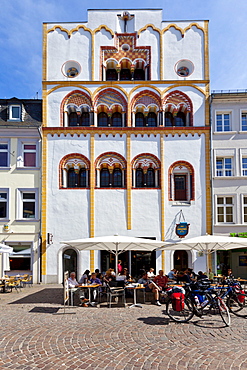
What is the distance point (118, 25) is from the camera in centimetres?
2280

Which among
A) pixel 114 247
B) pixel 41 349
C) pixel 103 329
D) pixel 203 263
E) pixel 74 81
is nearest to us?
pixel 41 349

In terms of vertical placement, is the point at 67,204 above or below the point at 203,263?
above

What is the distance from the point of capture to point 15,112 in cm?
2177

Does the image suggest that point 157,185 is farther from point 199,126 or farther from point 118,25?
point 118,25

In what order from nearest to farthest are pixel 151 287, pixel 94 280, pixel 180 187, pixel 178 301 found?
pixel 178 301 → pixel 151 287 → pixel 94 280 → pixel 180 187

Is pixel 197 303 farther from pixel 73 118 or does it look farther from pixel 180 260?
pixel 73 118

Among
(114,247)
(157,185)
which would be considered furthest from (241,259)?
(114,247)

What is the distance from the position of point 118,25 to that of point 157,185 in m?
11.4

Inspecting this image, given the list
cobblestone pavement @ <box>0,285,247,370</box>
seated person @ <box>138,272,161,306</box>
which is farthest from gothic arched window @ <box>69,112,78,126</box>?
cobblestone pavement @ <box>0,285,247,370</box>

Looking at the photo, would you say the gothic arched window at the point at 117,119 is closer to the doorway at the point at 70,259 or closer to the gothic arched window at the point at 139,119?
the gothic arched window at the point at 139,119

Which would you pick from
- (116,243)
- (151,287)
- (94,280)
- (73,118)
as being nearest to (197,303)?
(151,287)

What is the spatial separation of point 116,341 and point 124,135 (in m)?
15.1

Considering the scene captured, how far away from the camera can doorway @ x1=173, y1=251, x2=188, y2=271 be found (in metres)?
20.7

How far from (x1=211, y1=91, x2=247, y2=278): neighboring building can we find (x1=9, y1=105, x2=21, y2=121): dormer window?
12.6 m
